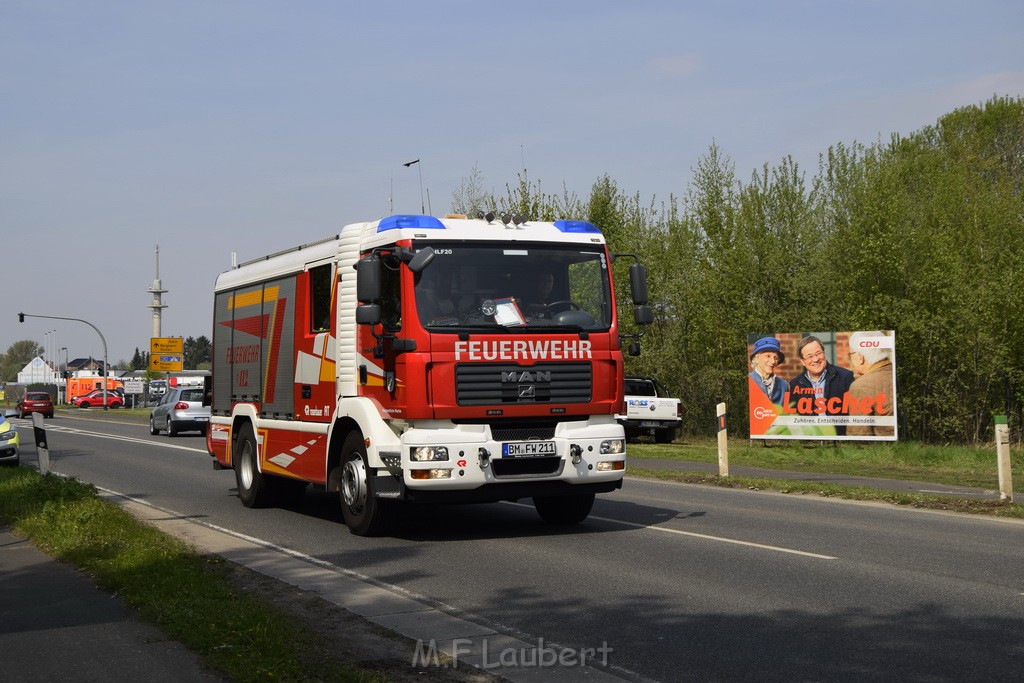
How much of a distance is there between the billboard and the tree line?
14.6ft

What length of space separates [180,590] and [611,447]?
4865 millimetres

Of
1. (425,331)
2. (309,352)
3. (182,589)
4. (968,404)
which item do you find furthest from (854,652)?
(968,404)

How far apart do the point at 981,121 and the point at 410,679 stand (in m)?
52.1

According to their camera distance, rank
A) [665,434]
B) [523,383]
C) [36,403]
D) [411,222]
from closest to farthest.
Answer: [523,383], [411,222], [665,434], [36,403]

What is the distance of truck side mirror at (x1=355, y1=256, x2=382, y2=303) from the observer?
11102 mm

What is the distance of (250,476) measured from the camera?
15.3 m

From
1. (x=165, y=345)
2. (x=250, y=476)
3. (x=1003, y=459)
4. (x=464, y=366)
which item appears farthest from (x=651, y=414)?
(x=165, y=345)

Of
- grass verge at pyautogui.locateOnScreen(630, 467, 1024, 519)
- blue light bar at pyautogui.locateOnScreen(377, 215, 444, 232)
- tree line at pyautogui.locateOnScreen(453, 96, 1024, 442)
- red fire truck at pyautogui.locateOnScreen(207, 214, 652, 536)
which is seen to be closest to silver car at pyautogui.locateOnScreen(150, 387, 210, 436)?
tree line at pyautogui.locateOnScreen(453, 96, 1024, 442)

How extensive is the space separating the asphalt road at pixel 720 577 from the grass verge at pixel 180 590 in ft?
4.14

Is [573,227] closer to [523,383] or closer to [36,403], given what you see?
[523,383]

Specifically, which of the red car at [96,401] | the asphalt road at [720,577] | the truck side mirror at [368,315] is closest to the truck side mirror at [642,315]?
the asphalt road at [720,577]

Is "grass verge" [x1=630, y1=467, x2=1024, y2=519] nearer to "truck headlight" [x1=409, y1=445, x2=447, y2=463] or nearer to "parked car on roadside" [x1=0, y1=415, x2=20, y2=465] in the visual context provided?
"truck headlight" [x1=409, y1=445, x2=447, y2=463]

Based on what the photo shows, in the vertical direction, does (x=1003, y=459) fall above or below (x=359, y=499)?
above

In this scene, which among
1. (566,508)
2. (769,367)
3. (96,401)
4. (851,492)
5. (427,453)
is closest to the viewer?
(427,453)
